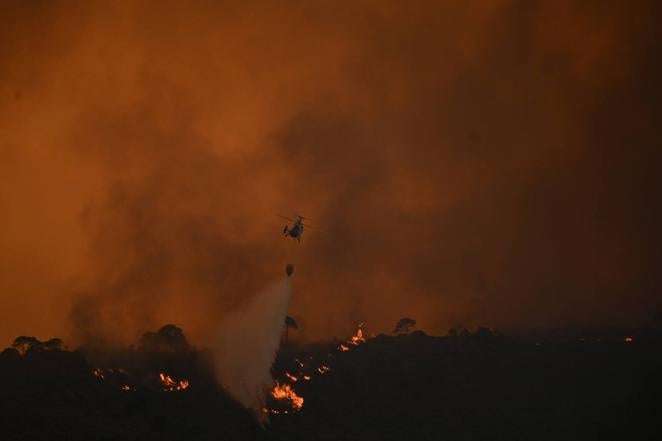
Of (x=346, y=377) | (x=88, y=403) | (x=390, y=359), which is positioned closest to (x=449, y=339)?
(x=390, y=359)

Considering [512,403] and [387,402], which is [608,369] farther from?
[387,402]

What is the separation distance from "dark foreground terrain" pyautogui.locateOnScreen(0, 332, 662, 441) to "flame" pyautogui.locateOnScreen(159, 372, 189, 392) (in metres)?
0.90

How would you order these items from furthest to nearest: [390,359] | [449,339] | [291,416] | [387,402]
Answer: [449,339], [390,359], [387,402], [291,416]

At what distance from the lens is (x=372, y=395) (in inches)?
5487

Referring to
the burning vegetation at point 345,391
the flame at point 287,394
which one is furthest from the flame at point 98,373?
the flame at point 287,394

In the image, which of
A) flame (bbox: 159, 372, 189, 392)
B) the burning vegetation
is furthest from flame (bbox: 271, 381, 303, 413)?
flame (bbox: 159, 372, 189, 392)

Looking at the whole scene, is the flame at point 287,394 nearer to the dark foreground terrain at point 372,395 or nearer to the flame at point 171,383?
the dark foreground terrain at point 372,395

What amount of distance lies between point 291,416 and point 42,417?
145ft

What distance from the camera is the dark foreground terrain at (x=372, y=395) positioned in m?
113

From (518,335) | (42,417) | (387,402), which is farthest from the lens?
(518,335)

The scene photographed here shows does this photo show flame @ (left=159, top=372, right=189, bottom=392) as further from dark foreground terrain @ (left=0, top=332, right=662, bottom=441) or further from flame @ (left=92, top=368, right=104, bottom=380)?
flame @ (left=92, top=368, right=104, bottom=380)

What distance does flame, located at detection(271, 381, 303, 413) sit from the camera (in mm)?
131875

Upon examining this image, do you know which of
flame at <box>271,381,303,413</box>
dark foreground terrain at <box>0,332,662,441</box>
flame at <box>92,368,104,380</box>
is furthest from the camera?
flame at <box>271,381,303,413</box>

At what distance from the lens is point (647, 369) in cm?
14400
